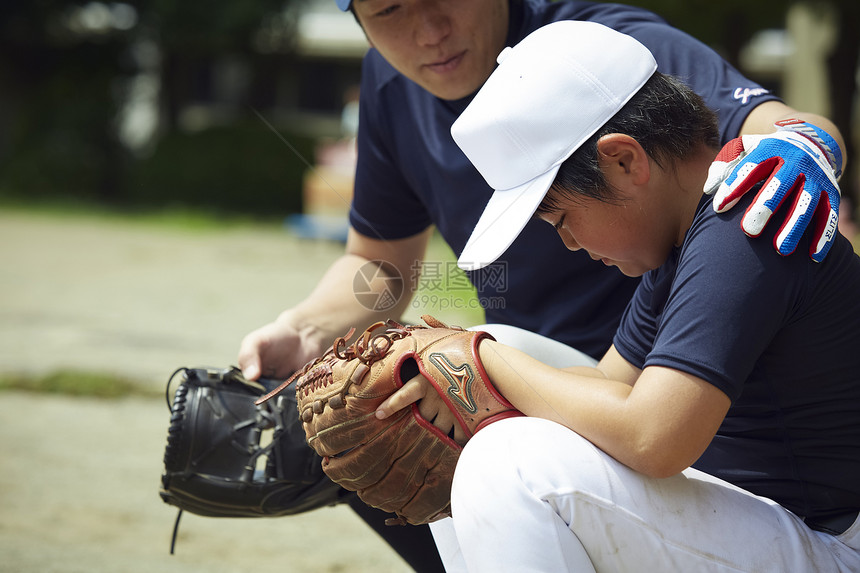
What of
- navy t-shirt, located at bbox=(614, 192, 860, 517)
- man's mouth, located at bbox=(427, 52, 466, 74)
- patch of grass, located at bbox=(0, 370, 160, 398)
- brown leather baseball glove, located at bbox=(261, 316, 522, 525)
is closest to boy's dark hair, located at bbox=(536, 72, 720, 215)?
navy t-shirt, located at bbox=(614, 192, 860, 517)

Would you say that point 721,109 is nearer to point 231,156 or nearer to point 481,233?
point 481,233

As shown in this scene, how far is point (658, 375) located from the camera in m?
1.15

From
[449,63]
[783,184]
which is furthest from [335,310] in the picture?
[783,184]

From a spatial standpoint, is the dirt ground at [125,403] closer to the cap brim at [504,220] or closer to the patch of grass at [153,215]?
the cap brim at [504,220]

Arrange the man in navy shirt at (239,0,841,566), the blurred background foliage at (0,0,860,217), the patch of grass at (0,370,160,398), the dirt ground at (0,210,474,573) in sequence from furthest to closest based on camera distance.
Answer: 1. the blurred background foliage at (0,0,860,217)
2. the patch of grass at (0,370,160,398)
3. the dirt ground at (0,210,474,573)
4. the man in navy shirt at (239,0,841,566)

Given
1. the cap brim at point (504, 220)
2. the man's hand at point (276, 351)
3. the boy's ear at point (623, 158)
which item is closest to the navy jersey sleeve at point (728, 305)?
the boy's ear at point (623, 158)

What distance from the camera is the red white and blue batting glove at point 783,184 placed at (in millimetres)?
1136

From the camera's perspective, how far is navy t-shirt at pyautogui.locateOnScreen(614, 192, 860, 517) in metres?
1.13

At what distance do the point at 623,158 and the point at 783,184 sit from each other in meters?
0.22

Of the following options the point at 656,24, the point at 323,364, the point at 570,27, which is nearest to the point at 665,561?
the point at 323,364

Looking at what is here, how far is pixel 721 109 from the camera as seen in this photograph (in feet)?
5.56

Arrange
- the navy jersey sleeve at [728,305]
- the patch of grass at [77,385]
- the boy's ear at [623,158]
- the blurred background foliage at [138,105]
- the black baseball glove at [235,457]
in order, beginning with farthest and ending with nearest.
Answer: the blurred background foliage at [138,105], the patch of grass at [77,385], the black baseball glove at [235,457], the boy's ear at [623,158], the navy jersey sleeve at [728,305]

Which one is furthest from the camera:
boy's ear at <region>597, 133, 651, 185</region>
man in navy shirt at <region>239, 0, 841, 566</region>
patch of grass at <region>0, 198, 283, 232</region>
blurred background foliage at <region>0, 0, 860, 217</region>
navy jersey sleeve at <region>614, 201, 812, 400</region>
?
blurred background foliage at <region>0, 0, 860, 217</region>

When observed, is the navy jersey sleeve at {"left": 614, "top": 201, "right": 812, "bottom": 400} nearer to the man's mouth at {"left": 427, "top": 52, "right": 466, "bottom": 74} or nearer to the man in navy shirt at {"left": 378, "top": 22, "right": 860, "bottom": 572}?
the man in navy shirt at {"left": 378, "top": 22, "right": 860, "bottom": 572}
